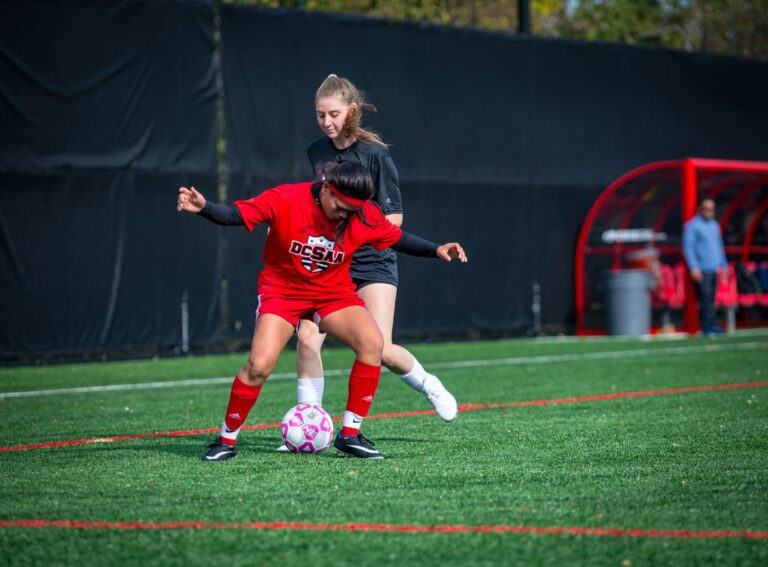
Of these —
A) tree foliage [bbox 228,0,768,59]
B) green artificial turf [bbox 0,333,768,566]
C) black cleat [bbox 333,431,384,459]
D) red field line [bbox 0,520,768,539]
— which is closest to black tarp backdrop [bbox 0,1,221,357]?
green artificial turf [bbox 0,333,768,566]

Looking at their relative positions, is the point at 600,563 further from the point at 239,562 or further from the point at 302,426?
the point at 302,426

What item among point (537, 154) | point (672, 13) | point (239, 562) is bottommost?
point (239, 562)

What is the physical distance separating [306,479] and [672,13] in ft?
98.1

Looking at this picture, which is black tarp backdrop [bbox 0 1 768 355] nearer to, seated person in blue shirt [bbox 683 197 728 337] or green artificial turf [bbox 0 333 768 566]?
seated person in blue shirt [bbox 683 197 728 337]

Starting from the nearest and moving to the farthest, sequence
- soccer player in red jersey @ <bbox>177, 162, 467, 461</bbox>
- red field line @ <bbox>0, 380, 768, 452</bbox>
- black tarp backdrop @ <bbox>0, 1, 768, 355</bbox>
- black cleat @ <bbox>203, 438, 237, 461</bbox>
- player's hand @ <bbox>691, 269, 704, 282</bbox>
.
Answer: soccer player in red jersey @ <bbox>177, 162, 467, 461</bbox>, black cleat @ <bbox>203, 438, 237, 461</bbox>, red field line @ <bbox>0, 380, 768, 452</bbox>, black tarp backdrop @ <bbox>0, 1, 768, 355</bbox>, player's hand @ <bbox>691, 269, 704, 282</bbox>

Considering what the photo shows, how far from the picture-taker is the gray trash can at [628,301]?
1823 centimetres

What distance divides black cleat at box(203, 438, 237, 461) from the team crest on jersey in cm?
106

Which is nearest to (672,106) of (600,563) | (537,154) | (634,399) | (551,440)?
(537,154)

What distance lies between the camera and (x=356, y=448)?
6.31m

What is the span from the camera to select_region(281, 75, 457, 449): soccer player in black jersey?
21.7 ft

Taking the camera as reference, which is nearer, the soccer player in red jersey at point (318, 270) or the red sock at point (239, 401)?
the soccer player in red jersey at point (318, 270)

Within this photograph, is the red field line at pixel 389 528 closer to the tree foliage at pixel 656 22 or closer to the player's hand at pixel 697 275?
the player's hand at pixel 697 275

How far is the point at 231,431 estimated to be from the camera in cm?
626

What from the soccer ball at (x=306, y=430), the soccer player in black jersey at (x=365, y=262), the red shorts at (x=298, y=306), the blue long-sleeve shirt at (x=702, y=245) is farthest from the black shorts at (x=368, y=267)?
the blue long-sleeve shirt at (x=702, y=245)
